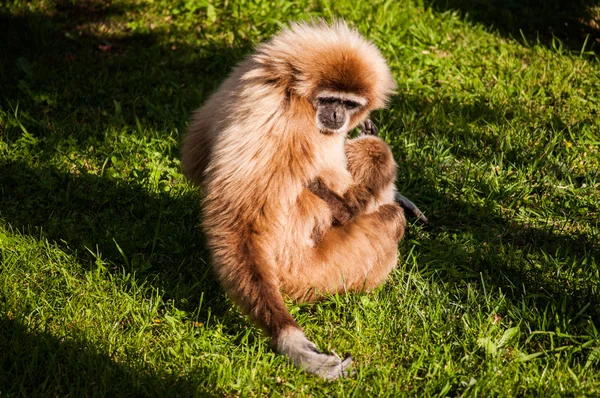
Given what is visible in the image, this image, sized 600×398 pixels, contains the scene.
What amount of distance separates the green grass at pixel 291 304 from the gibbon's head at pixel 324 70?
1070mm

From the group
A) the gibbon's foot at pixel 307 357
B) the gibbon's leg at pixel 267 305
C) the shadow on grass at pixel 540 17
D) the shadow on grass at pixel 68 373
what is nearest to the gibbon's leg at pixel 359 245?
the gibbon's leg at pixel 267 305

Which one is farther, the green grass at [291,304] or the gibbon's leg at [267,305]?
the green grass at [291,304]

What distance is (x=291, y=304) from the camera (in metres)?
3.94

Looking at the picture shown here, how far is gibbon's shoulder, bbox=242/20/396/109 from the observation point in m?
3.74

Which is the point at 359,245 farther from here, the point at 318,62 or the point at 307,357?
the point at 318,62

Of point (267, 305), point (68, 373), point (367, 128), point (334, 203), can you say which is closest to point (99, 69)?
point (367, 128)

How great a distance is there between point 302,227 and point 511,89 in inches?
127

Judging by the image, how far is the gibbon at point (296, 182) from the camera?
3473 millimetres

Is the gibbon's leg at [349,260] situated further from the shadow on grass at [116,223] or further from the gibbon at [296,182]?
the shadow on grass at [116,223]

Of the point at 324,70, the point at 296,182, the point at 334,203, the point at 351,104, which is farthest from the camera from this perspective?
the point at 351,104

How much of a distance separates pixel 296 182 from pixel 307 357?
37.3 inches

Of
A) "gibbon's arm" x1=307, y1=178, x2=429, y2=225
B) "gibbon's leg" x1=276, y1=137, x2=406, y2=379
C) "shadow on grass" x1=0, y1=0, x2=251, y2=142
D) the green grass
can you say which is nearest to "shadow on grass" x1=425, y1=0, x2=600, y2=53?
the green grass

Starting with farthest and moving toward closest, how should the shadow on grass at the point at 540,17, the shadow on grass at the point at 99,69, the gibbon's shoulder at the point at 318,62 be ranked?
1. the shadow on grass at the point at 540,17
2. the shadow on grass at the point at 99,69
3. the gibbon's shoulder at the point at 318,62

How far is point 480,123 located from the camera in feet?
19.0
